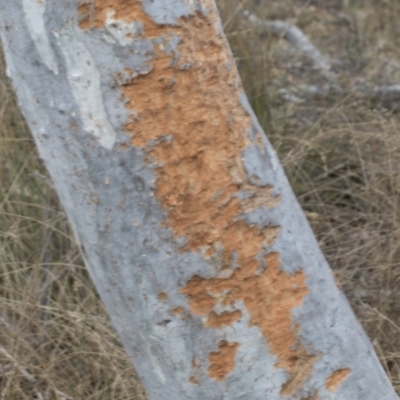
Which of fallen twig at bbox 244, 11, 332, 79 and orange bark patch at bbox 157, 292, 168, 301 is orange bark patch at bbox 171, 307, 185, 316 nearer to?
orange bark patch at bbox 157, 292, 168, 301

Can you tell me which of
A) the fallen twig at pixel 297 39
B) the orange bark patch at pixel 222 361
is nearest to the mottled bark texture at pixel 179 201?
the orange bark patch at pixel 222 361

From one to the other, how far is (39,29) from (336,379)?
2.57 ft

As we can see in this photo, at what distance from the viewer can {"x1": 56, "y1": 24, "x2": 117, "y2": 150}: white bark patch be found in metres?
1.03

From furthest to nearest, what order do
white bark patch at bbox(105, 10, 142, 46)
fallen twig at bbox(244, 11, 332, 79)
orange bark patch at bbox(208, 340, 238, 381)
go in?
fallen twig at bbox(244, 11, 332, 79) < orange bark patch at bbox(208, 340, 238, 381) < white bark patch at bbox(105, 10, 142, 46)

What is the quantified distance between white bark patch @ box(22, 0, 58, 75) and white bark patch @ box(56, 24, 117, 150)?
0.02m

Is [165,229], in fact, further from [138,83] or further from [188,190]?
[138,83]

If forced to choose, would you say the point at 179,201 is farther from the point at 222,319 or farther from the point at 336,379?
the point at 336,379

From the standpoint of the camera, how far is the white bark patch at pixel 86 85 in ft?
3.36

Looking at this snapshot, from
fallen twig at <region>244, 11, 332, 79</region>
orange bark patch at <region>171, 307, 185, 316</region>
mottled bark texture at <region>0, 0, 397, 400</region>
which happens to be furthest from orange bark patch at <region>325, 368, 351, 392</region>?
fallen twig at <region>244, 11, 332, 79</region>

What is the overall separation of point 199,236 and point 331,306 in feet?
0.94

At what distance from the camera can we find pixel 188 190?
3.47 feet

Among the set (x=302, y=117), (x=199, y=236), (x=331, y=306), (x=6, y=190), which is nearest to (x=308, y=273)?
(x=331, y=306)

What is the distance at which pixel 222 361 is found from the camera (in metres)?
1.13

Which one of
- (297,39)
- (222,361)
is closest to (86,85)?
(222,361)
